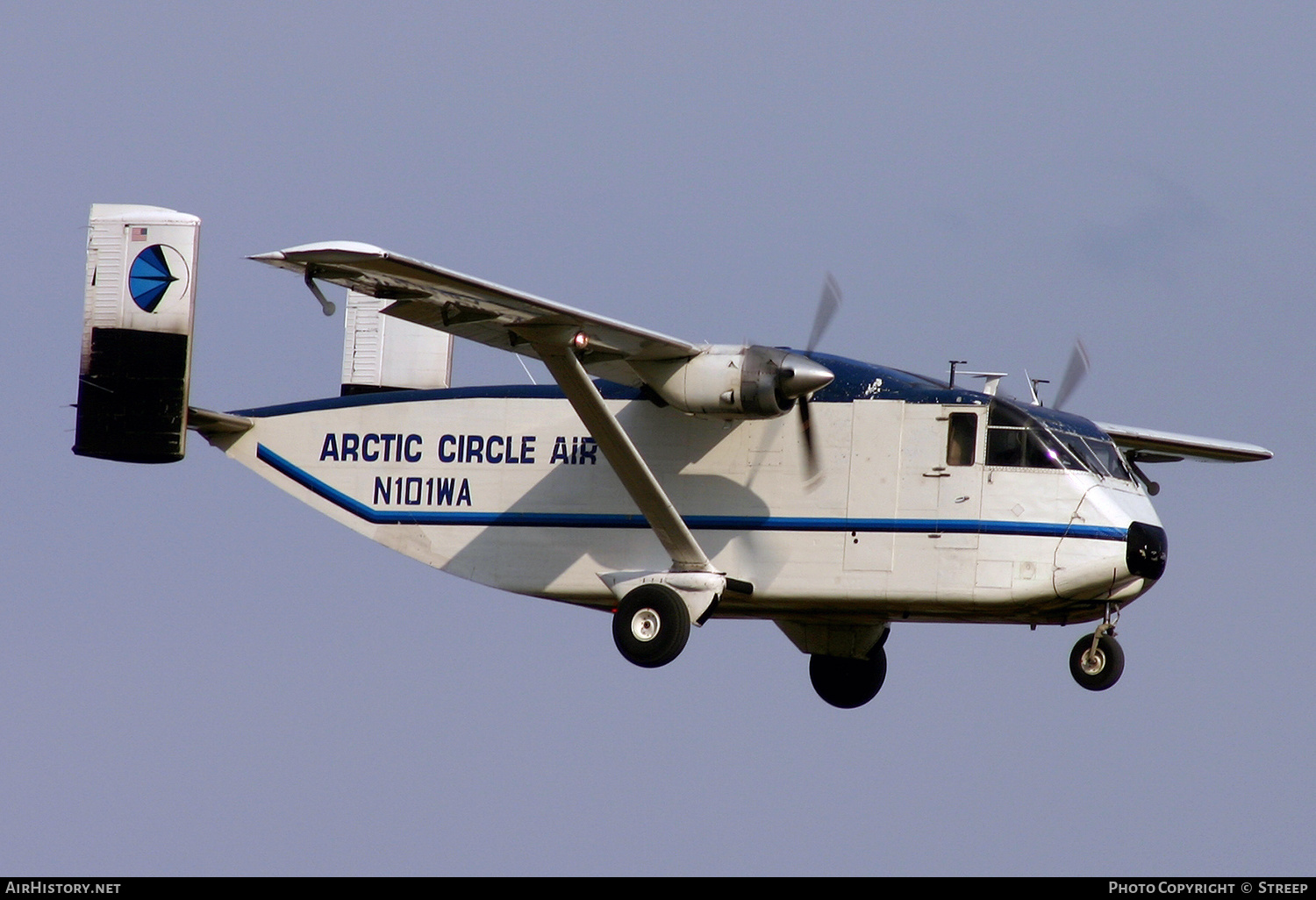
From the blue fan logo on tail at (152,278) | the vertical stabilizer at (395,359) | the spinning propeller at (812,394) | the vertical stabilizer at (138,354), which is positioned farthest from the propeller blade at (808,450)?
the blue fan logo on tail at (152,278)

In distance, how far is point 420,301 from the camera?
18.9m

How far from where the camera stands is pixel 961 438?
795 inches

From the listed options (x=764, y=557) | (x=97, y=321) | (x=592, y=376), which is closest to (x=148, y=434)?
(x=97, y=321)

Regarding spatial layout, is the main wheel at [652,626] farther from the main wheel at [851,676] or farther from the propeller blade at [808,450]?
the main wheel at [851,676]

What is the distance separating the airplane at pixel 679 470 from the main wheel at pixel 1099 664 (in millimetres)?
21

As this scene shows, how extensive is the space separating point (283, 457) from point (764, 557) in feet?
19.6

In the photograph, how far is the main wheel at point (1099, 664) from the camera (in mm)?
20016

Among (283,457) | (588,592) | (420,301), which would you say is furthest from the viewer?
(283,457)

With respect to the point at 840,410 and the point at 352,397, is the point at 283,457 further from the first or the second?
the point at 840,410

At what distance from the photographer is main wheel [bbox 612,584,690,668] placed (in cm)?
2016

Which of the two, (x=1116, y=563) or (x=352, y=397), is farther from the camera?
(x=352, y=397)

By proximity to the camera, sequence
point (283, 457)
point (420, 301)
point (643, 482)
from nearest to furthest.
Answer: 1. point (420, 301)
2. point (643, 482)
3. point (283, 457)

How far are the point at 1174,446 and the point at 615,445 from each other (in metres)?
7.54

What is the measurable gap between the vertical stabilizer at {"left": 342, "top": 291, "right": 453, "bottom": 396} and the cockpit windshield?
7.24m
